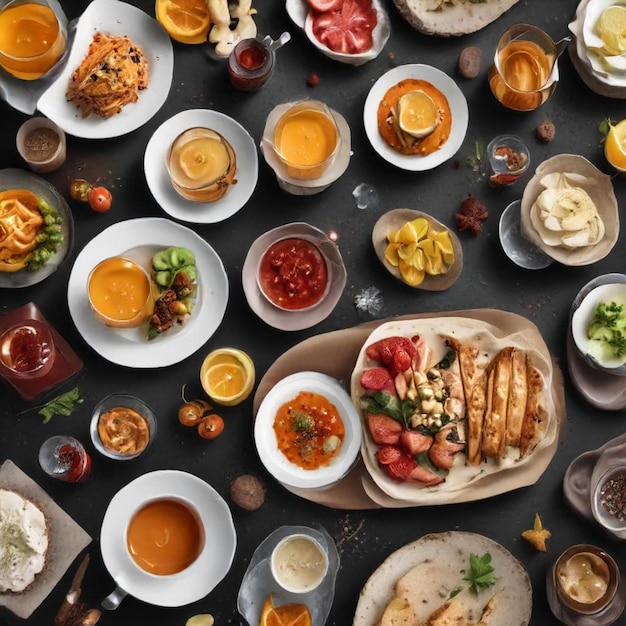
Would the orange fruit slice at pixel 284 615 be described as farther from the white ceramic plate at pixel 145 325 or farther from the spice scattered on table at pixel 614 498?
the spice scattered on table at pixel 614 498

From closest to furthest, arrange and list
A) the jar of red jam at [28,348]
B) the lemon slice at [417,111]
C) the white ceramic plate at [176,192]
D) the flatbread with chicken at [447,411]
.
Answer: the jar of red jam at [28,348] < the flatbread with chicken at [447,411] < the white ceramic plate at [176,192] < the lemon slice at [417,111]

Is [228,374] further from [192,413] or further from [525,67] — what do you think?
[525,67]

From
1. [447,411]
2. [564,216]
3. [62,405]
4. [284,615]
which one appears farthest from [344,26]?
[284,615]

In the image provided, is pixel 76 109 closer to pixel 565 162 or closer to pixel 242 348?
pixel 242 348

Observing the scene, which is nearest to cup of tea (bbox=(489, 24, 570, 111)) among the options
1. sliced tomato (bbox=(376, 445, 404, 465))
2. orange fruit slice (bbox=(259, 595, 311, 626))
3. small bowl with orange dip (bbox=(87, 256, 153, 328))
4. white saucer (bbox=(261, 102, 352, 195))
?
white saucer (bbox=(261, 102, 352, 195))

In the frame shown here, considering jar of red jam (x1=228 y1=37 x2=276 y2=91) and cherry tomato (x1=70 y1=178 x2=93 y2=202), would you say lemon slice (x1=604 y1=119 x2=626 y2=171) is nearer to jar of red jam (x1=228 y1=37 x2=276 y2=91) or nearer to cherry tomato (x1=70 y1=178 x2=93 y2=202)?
jar of red jam (x1=228 y1=37 x2=276 y2=91)

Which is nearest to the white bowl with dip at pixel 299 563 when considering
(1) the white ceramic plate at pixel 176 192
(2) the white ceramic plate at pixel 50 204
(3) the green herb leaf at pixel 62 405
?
(3) the green herb leaf at pixel 62 405
